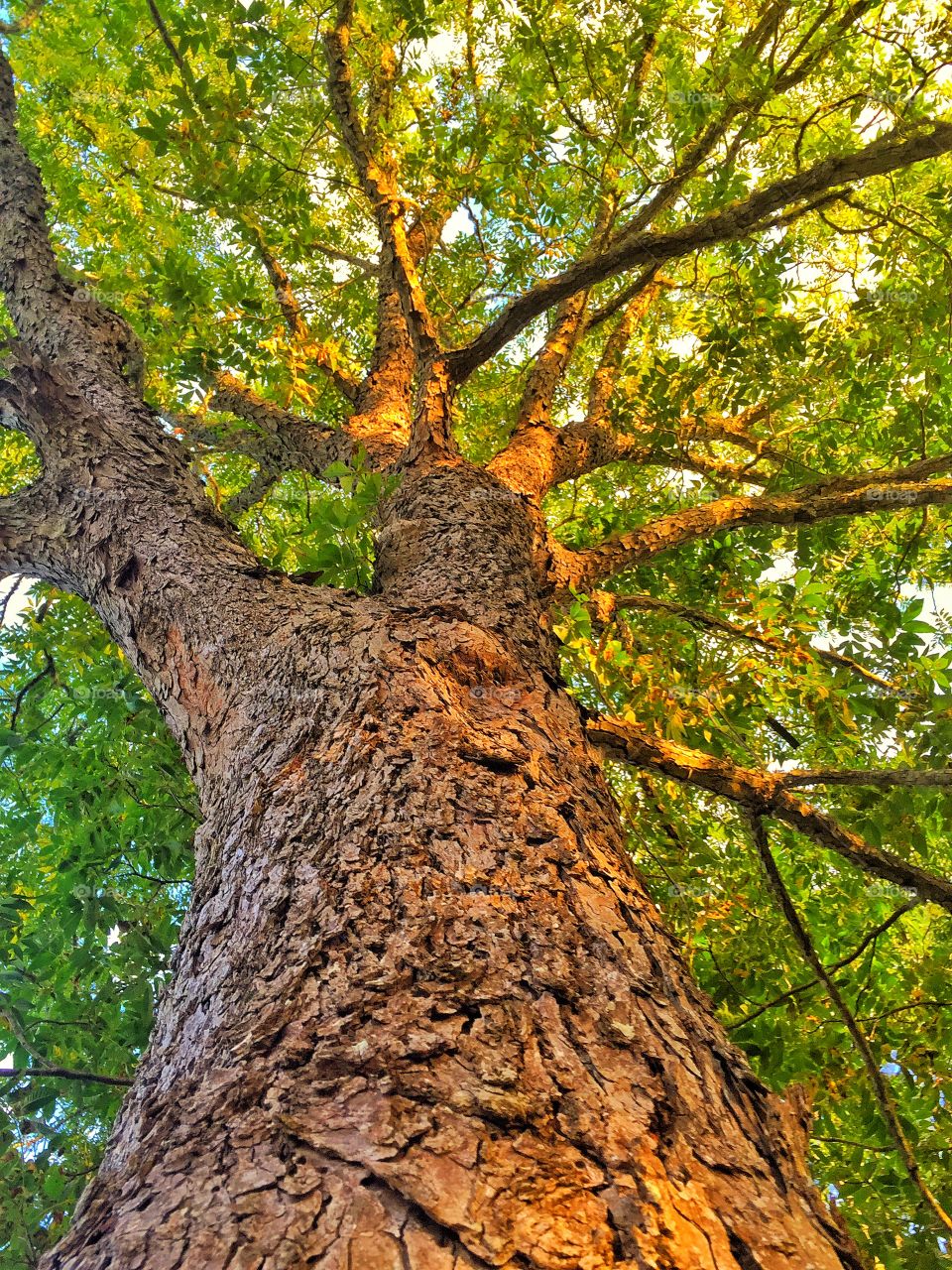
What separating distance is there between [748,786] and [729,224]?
1.93 metres

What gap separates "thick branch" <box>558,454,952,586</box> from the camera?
3.15m

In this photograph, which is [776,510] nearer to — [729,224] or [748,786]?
[729,224]

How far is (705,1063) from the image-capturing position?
1.00 meters

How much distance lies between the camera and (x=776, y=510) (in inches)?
137

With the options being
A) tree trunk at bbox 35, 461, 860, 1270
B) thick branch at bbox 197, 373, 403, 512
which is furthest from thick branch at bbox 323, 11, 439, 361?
tree trunk at bbox 35, 461, 860, 1270

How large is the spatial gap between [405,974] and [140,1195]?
366mm

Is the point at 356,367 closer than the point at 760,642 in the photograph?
No

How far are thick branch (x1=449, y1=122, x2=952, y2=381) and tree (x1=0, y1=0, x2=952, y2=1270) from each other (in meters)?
0.02

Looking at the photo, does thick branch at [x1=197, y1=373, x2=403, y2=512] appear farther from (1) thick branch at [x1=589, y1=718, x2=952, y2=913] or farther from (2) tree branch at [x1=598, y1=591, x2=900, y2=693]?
(1) thick branch at [x1=589, y1=718, x2=952, y2=913]

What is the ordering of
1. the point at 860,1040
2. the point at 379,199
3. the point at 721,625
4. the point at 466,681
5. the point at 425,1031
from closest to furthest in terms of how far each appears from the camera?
the point at 425,1031
the point at 466,681
the point at 860,1040
the point at 379,199
the point at 721,625

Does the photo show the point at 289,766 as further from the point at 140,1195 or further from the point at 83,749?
the point at 83,749

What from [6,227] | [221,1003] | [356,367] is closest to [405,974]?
[221,1003]

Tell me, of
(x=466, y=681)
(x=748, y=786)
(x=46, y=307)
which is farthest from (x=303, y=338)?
(x=748, y=786)

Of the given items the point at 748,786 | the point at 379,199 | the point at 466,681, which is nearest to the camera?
the point at 466,681
